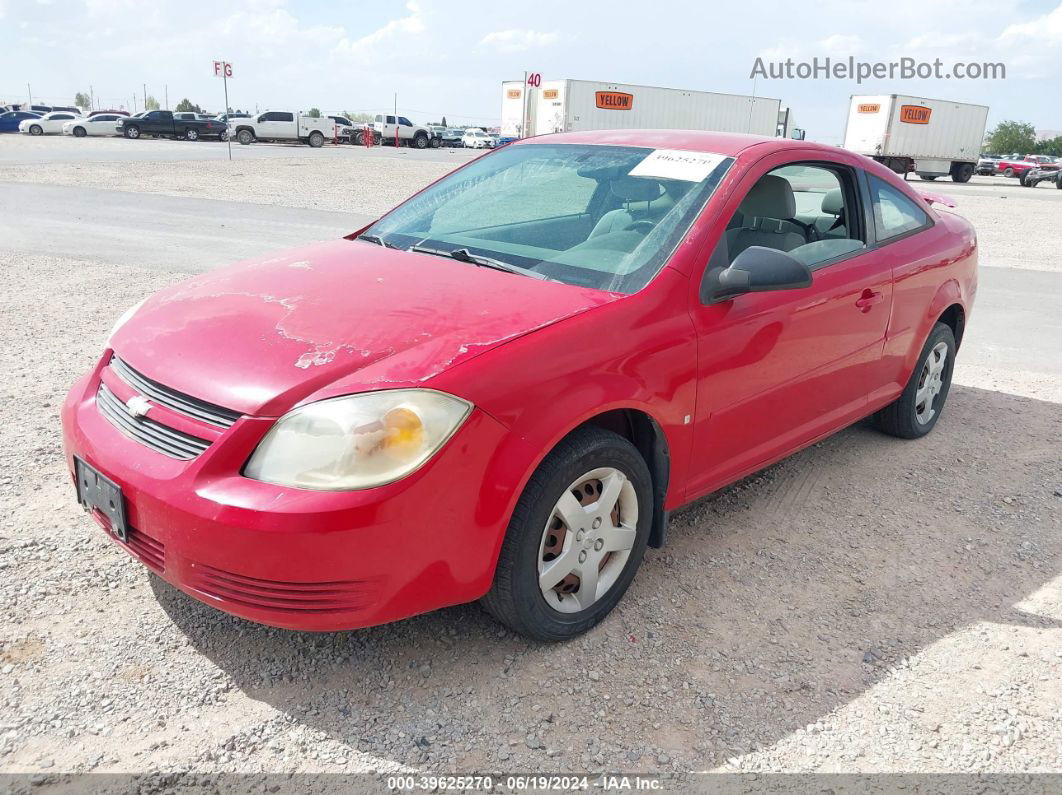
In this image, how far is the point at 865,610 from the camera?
315cm

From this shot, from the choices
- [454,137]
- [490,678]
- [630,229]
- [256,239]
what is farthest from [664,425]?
[454,137]

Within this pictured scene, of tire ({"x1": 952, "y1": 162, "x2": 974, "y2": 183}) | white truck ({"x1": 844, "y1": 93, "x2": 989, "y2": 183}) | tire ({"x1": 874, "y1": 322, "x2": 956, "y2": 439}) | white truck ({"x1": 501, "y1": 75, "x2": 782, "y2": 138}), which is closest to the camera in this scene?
tire ({"x1": 874, "y1": 322, "x2": 956, "y2": 439})

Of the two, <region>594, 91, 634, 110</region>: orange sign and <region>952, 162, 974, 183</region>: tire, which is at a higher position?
<region>594, 91, 634, 110</region>: orange sign

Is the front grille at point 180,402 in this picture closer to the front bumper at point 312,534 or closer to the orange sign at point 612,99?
the front bumper at point 312,534

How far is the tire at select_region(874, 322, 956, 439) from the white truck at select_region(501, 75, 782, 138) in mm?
29720

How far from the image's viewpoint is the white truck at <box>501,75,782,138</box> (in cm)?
3372

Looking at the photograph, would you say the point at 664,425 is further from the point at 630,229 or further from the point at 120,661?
the point at 120,661

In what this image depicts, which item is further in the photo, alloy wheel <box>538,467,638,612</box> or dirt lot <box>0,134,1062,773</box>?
alloy wheel <box>538,467,638,612</box>

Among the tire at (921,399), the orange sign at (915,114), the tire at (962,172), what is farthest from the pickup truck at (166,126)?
the tire at (921,399)

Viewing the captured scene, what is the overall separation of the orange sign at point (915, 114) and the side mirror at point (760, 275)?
35760 mm

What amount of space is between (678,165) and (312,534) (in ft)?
6.90

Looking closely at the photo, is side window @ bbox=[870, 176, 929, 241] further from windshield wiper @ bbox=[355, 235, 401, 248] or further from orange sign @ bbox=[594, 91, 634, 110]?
orange sign @ bbox=[594, 91, 634, 110]

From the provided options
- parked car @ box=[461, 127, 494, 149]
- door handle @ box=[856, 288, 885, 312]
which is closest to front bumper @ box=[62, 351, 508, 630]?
door handle @ box=[856, 288, 885, 312]

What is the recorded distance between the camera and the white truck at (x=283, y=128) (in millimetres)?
41125
